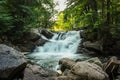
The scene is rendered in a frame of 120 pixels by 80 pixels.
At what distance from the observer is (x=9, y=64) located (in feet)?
21.2

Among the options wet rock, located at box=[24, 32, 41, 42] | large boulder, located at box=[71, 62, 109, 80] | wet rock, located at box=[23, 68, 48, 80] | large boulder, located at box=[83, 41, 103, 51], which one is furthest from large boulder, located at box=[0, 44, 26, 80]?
wet rock, located at box=[24, 32, 41, 42]

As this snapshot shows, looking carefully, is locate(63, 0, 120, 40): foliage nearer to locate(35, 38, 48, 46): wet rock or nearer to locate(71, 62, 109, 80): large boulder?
locate(35, 38, 48, 46): wet rock

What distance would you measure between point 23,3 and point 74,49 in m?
6.29

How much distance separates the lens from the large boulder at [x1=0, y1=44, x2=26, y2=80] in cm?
628

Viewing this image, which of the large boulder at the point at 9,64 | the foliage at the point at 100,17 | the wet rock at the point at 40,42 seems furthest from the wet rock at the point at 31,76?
the wet rock at the point at 40,42

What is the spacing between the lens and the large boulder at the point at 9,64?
6.28 m

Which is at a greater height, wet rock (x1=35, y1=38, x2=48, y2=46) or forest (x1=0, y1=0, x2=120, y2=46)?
forest (x1=0, y1=0, x2=120, y2=46)

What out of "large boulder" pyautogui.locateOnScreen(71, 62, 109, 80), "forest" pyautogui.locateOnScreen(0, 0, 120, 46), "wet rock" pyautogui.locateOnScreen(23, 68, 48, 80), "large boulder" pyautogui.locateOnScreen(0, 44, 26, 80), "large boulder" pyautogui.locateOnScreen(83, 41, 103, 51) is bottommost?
"large boulder" pyautogui.locateOnScreen(83, 41, 103, 51)

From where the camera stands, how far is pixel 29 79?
301 inches

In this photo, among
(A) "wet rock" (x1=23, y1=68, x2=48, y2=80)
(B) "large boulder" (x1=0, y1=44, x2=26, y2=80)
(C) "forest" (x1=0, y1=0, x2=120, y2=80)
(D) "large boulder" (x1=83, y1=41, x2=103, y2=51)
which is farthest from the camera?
(D) "large boulder" (x1=83, y1=41, x2=103, y2=51)

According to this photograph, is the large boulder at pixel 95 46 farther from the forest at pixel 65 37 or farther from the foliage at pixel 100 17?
the foliage at pixel 100 17

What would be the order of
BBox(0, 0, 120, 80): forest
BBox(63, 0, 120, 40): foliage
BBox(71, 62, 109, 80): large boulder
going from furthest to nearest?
BBox(63, 0, 120, 40): foliage → BBox(0, 0, 120, 80): forest → BBox(71, 62, 109, 80): large boulder

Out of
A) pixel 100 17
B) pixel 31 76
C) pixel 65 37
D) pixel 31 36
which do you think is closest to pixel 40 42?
pixel 31 36

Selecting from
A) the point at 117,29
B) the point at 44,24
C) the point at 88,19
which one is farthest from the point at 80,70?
the point at 44,24
